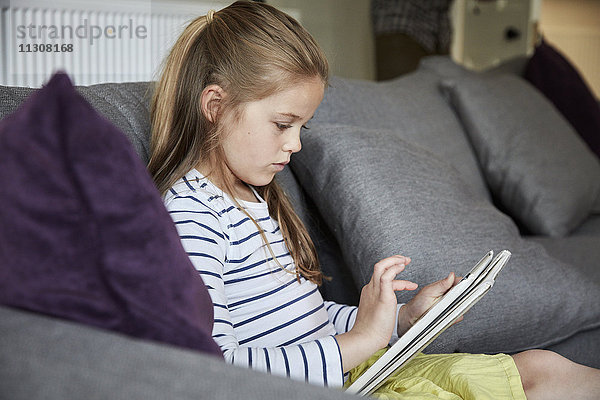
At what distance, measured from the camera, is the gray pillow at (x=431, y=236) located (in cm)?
115

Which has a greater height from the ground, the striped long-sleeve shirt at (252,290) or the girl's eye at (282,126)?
the girl's eye at (282,126)

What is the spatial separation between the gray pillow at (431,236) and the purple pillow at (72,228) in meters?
0.63

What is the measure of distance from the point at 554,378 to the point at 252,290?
44cm

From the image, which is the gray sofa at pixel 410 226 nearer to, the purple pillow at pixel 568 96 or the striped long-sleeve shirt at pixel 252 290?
the striped long-sleeve shirt at pixel 252 290

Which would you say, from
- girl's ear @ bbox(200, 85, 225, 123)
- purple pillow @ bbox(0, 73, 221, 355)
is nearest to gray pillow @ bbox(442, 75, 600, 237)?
girl's ear @ bbox(200, 85, 225, 123)

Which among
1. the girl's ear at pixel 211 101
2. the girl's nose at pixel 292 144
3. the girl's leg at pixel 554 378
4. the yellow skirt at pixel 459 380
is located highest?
the girl's ear at pixel 211 101

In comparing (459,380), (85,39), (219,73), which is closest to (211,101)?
(219,73)

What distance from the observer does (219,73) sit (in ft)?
3.26

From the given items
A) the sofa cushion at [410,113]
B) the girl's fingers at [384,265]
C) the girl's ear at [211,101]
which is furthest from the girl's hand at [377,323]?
the sofa cushion at [410,113]

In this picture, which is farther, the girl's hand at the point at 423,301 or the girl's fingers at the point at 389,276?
the girl's hand at the point at 423,301

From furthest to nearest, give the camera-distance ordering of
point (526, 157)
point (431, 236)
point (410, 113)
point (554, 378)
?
point (526, 157) < point (410, 113) < point (431, 236) < point (554, 378)

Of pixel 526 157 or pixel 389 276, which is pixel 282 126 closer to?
pixel 389 276

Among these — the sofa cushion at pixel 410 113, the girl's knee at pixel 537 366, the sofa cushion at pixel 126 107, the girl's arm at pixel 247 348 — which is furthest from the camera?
the sofa cushion at pixel 410 113

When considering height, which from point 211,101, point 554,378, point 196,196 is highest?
point 211,101
